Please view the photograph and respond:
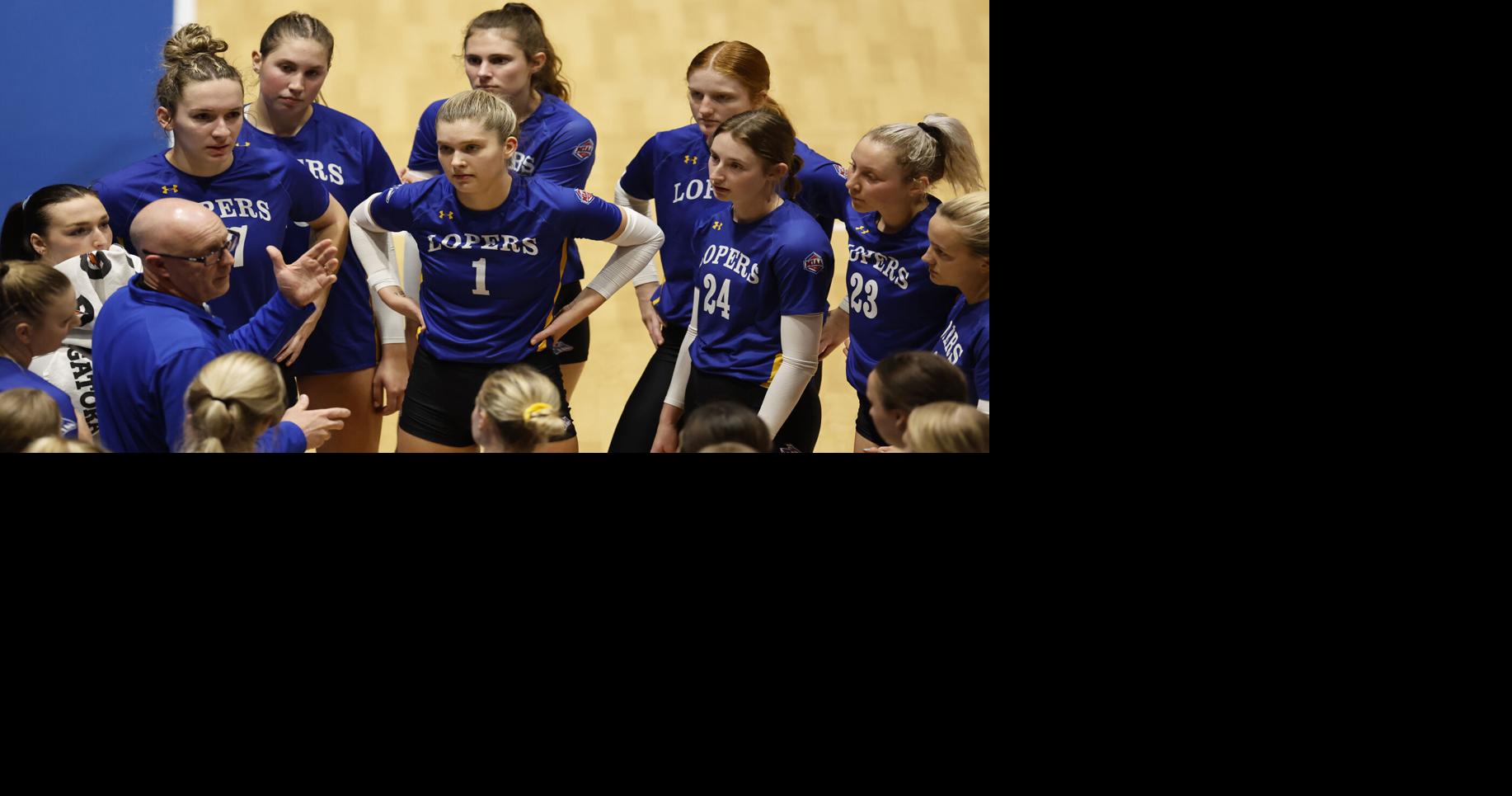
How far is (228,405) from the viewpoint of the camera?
2.52m

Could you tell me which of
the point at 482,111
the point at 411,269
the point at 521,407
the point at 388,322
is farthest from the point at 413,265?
the point at 521,407

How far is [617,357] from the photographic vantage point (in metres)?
3.13

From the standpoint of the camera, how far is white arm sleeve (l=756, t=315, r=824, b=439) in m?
2.84

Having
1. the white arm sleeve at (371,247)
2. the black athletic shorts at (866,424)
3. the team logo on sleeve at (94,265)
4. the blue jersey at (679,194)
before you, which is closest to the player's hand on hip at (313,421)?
the white arm sleeve at (371,247)

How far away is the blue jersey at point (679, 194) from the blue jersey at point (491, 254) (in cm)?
23

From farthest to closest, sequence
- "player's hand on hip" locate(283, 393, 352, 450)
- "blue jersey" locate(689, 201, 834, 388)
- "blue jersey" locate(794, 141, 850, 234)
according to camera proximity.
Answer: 1. "blue jersey" locate(794, 141, 850, 234)
2. "blue jersey" locate(689, 201, 834, 388)
3. "player's hand on hip" locate(283, 393, 352, 450)

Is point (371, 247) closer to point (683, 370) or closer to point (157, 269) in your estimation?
point (157, 269)

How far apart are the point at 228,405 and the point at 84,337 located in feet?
1.35

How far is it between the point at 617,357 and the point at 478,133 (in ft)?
2.07

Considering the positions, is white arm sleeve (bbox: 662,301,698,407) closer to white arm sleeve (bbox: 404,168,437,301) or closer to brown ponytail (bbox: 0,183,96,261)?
white arm sleeve (bbox: 404,168,437,301)

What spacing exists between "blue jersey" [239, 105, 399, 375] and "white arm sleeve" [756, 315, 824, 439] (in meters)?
0.94

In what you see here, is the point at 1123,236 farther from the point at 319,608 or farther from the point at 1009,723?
the point at 319,608

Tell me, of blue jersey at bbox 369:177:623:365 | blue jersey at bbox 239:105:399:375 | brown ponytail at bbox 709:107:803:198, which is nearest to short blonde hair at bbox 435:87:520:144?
blue jersey at bbox 369:177:623:365

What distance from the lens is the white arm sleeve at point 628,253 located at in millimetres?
2930
